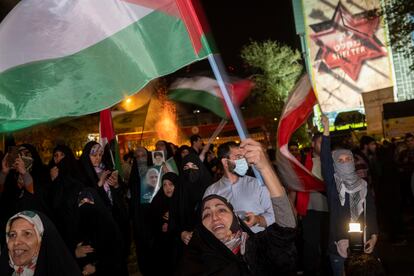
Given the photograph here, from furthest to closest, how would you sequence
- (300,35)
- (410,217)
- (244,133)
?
(300,35), (410,217), (244,133)

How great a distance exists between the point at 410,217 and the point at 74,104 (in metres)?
10.4

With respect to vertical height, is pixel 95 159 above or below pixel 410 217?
above

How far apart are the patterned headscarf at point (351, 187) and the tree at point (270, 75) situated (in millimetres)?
41746

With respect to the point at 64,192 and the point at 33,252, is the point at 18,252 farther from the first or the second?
the point at 64,192

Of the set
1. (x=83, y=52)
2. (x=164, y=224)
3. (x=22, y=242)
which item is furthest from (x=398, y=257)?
(x=22, y=242)

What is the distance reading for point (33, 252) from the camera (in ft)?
11.3

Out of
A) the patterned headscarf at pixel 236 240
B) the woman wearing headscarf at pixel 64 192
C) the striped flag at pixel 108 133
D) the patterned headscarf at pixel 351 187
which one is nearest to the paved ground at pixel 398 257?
the patterned headscarf at pixel 351 187

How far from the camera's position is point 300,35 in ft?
197

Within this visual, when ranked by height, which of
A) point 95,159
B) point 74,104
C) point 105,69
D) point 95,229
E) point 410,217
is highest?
point 105,69

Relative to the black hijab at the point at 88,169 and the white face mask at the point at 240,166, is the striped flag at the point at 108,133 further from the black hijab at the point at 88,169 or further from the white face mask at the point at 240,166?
the white face mask at the point at 240,166

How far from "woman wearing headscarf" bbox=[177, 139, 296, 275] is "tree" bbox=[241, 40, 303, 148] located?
43.7 meters

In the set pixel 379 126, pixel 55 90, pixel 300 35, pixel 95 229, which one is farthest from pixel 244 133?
pixel 300 35

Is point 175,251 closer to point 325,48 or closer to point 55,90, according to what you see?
point 55,90

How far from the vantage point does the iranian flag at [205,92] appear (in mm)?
5430
